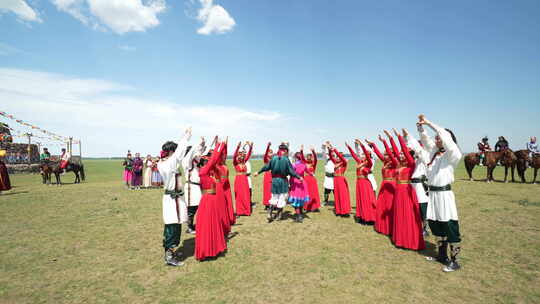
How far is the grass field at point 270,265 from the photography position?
3.80 metres

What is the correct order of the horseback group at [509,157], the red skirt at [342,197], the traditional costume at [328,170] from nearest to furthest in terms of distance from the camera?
the red skirt at [342,197] < the traditional costume at [328,170] < the horseback group at [509,157]

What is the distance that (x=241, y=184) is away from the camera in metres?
A: 8.70

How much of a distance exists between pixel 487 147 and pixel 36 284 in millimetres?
22869

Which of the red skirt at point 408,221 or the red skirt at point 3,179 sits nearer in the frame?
the red skirt at point 408,221

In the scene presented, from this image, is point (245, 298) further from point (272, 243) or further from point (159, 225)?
point (159, 225)

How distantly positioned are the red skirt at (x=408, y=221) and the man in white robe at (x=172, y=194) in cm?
465

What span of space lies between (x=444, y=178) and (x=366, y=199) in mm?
3271

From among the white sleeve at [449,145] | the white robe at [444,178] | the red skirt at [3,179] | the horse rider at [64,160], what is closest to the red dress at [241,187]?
the white robe at [444,178]

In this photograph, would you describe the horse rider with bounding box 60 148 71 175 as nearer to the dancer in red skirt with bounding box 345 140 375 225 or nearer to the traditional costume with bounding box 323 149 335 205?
the traditional costume with bounding box 323 149 335 205

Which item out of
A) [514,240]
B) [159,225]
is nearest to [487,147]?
[514,240]

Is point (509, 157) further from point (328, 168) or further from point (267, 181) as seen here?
point (267, 181)

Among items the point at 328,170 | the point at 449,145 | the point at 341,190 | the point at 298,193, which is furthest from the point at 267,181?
the point at 449,145

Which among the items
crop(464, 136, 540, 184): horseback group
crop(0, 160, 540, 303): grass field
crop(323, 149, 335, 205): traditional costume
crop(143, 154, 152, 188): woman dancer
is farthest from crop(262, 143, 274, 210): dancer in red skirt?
crop(464, 136, 540, 184): horseback group

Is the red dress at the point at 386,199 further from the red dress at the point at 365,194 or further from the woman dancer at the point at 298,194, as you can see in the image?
the woman dancer at the point at 298,194
